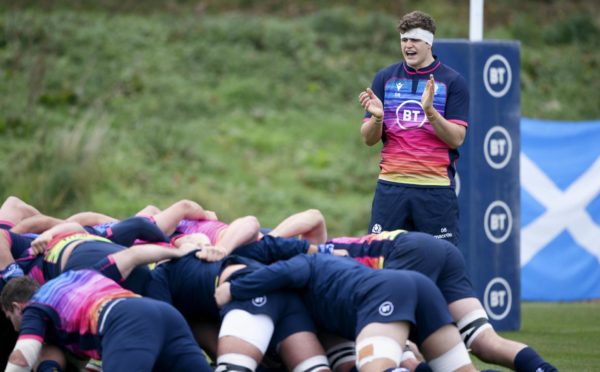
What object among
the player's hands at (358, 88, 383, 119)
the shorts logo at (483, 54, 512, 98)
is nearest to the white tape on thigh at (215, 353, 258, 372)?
the player's hands at (358, 88, 383, 119)

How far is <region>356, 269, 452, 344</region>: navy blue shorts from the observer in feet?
17.4

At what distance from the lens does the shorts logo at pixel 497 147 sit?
8539 millimetres

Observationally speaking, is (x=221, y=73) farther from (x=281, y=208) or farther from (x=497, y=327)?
(x=497, y=327)

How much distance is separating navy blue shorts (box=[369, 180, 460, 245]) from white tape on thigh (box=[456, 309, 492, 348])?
3.46ft

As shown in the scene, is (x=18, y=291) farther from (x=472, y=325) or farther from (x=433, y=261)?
(x=472, y=325)

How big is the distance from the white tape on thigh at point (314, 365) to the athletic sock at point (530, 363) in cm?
94

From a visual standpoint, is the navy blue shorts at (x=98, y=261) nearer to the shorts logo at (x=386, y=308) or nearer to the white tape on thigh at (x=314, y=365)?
the white tape on thigh at (x=314, y=365)

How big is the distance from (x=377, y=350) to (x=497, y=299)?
3.54 metres

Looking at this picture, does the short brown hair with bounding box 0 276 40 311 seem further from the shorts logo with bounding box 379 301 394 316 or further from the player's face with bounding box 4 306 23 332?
the shorts logo with bounding box 379 301 394 316

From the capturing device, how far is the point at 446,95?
697 centimetres

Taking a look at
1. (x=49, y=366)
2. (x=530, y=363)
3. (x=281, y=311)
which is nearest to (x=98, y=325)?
(x=49, y=366)

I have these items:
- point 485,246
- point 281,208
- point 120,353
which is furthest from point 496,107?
point 281,208

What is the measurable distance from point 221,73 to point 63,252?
42.4 feet

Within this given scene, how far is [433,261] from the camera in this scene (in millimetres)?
5848
